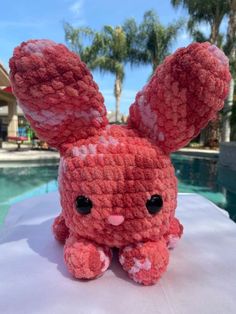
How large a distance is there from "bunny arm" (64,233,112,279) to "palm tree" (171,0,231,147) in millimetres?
13197

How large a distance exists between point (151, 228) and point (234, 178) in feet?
20.9

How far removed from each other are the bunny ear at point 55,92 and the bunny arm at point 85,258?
39 cm

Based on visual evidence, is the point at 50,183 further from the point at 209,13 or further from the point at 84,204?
the point at 209,13

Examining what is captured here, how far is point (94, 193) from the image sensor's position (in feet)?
3.28

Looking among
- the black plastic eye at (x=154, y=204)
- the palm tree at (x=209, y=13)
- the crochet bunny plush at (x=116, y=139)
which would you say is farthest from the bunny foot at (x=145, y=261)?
the palm tree at (x=209, y=13)

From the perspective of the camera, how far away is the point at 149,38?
17.8 metres

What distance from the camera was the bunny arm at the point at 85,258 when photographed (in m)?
1.01

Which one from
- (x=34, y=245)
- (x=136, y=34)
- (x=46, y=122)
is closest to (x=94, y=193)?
(x=46, y=122)

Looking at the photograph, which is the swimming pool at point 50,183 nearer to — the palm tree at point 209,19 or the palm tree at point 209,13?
the palm tree at point 209,19

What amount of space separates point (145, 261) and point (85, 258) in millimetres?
211

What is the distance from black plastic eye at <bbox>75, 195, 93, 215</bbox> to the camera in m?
1.01

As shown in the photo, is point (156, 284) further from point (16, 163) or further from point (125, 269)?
point (16, 163)

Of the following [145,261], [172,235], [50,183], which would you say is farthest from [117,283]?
[50,183]

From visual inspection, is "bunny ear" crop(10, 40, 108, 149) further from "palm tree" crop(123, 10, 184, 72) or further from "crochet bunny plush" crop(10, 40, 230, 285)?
"palm tree" crop(123, 10, 184, 72)
